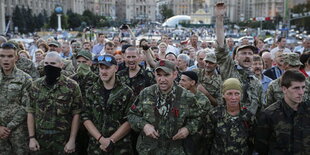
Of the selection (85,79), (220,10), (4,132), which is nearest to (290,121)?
(220,10)

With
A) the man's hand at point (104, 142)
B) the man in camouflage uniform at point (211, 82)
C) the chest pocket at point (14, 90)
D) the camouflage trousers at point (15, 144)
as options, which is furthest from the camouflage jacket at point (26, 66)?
the man in camouflage uniform at point (211, 82)

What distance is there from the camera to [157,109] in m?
4.55

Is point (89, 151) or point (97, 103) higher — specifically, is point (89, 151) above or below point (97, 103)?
below

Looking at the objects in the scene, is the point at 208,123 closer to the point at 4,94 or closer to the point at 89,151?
the point at 89,151

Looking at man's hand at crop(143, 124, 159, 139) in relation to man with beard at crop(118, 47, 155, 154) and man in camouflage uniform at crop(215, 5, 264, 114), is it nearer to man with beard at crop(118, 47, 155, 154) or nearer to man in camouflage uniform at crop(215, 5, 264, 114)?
man with beard at crop(118, 47, 155, 154)

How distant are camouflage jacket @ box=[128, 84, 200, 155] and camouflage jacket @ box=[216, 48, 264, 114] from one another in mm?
999

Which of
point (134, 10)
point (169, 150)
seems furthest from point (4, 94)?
point (134, 10)

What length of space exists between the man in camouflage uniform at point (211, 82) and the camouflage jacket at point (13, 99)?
2988 mm

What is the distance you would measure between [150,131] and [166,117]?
0.98ft

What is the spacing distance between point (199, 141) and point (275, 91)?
1.45 metres

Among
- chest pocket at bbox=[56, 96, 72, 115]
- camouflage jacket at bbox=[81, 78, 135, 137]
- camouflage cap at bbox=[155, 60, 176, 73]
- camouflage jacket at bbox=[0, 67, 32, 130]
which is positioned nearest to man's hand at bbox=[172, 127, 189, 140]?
camouflage cap at bbox=[155, 60, 176, 73]

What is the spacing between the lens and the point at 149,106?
457cm

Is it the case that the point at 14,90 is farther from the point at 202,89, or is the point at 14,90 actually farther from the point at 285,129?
the point at 285,129

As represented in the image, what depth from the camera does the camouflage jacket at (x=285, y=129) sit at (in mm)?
4250
